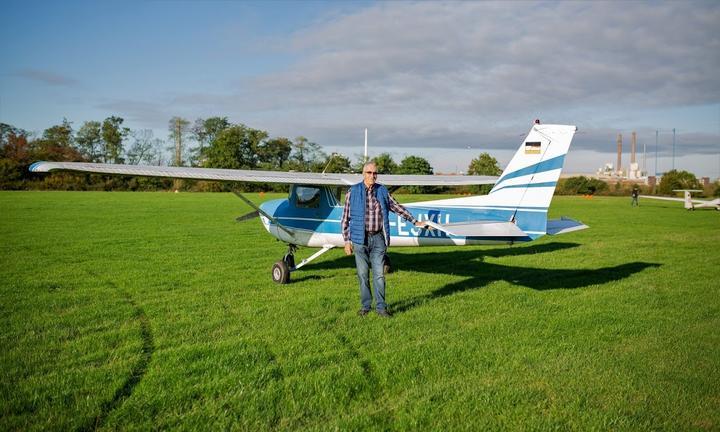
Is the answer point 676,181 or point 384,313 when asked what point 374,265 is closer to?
point 384,313

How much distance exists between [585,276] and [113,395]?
353 inches

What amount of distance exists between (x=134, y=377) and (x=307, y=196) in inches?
224

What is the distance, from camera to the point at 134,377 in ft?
15.0

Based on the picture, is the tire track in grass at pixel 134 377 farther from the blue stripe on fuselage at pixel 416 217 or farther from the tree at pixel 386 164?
the tree at pixel 386 164

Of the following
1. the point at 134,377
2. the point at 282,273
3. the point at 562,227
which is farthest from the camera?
the point at 562,227

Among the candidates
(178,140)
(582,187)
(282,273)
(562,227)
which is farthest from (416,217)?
(178,140)

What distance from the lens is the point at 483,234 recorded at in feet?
24.8

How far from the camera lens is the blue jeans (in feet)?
21.9

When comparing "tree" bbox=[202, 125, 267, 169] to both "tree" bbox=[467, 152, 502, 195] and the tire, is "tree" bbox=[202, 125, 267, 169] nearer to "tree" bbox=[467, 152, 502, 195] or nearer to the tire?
"tree" bbox=[467, 152, 502, 195]

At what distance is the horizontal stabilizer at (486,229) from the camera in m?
7.51

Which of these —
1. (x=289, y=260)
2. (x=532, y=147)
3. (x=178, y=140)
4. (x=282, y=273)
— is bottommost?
(x=282, y=273)

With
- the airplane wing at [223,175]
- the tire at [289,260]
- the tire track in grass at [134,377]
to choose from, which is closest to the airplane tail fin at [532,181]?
the airplane wing at [223,175]

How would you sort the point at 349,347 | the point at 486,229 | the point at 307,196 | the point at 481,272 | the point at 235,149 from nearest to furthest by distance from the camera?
the point at 349,347
the point at 486,229
the point at 307,196
the point at 481,272
the point at 235,149

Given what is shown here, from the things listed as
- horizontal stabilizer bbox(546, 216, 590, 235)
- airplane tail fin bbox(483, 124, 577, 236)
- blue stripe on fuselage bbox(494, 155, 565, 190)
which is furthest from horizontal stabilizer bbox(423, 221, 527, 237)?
horizontal stabilizer bbox(546, 216, 590, 235)
